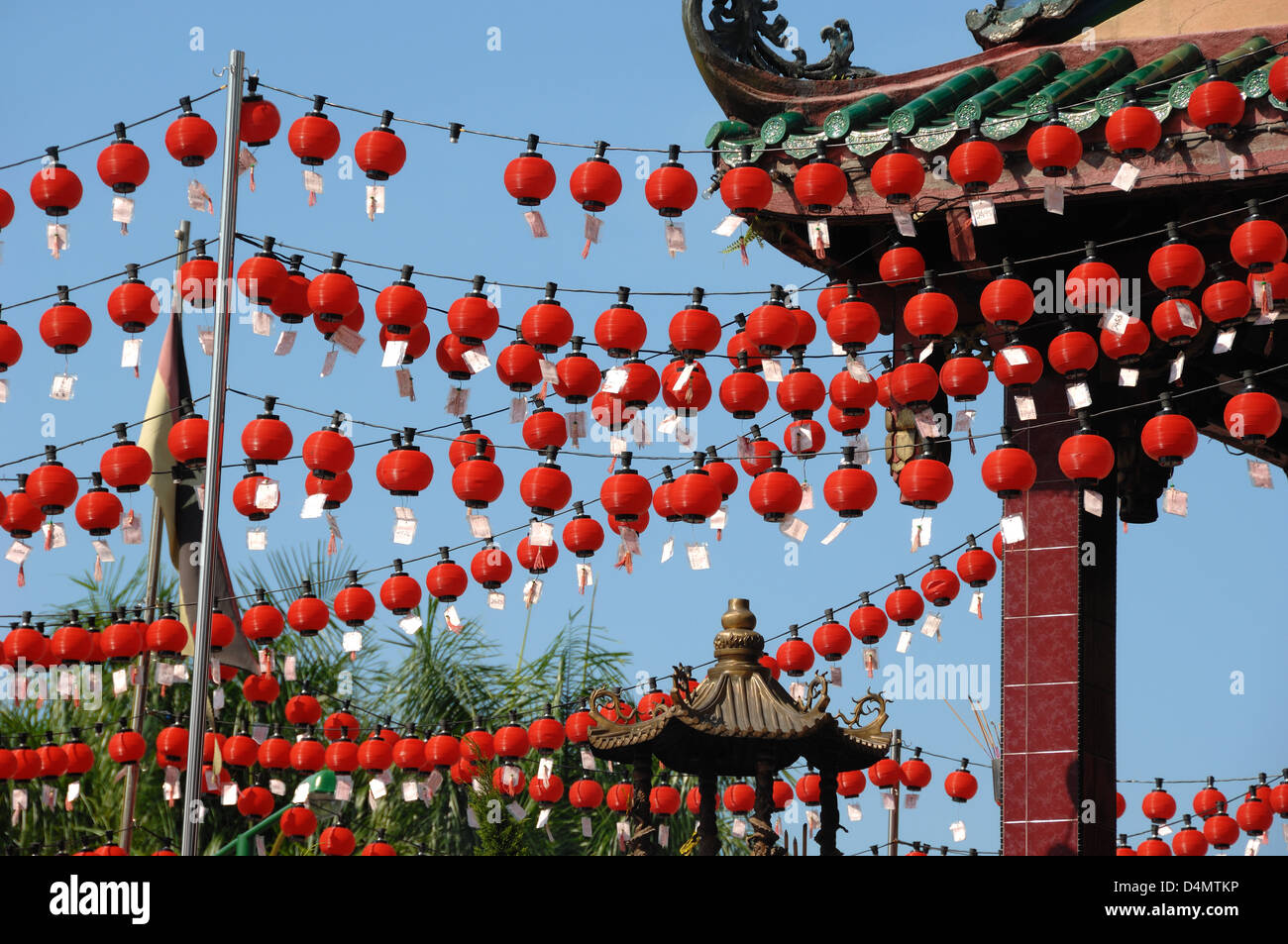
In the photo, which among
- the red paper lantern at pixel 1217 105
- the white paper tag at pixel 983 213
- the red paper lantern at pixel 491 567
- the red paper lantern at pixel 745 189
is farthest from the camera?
the red paper lantern at pixel 491 567

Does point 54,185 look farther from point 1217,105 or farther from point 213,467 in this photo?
point 1217,105

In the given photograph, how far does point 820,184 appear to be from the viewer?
12.3m

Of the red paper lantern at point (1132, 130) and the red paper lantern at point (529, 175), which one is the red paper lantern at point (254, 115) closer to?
the red paper lantern at point (529, 175)

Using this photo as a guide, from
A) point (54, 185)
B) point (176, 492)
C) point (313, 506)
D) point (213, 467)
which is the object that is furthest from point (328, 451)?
point (176, 492)

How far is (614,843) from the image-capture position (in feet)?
78.0

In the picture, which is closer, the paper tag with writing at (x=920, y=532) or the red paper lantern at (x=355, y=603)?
the paper tag with writing at (x=920, y=532)

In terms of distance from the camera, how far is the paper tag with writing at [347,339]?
12547mm

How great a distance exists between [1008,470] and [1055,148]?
2142 millimetres

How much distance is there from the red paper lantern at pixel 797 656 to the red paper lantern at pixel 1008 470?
4.99m

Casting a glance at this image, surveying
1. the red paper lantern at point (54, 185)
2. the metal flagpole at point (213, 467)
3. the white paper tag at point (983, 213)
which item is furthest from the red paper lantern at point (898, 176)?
the red paper lantern at point (54, 185)

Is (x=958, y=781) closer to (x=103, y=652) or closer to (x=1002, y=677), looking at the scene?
(x=1002, y=677)

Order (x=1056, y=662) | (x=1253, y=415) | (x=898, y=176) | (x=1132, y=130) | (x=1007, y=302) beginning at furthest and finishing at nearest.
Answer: (x=1056, y=662) → (x=898, y=176) → (x=1007, y=302) → (x=1253, y=415) → (x=1132, y=130)

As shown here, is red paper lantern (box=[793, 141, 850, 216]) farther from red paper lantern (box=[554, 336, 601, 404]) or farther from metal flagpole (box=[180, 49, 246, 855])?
metal flagpole (box=[180, 49, 246, 855])

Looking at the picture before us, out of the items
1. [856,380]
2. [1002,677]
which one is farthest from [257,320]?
[1002,677]
